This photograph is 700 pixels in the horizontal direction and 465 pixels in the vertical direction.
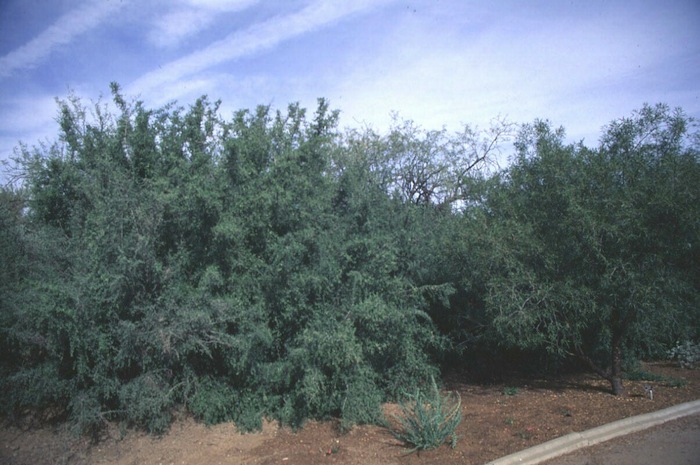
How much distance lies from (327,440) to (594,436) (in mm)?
3252

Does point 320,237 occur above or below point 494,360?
above

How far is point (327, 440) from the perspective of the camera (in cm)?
707

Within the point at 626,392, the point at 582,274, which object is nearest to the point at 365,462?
the point at 582,274

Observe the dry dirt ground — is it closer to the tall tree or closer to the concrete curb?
the concrete curb

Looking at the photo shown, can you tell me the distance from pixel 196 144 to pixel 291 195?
1966 mm

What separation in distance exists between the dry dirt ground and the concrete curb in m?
0.21

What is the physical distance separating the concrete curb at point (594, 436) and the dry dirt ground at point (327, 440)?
0.21 metres

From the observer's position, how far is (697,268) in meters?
7.99

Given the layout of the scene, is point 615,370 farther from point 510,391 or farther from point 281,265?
point 281,265

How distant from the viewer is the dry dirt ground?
634 cm

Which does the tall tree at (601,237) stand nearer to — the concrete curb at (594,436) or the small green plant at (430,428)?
the concrete curb at (594,436)

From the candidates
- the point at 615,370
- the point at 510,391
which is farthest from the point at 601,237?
the point at 510,391

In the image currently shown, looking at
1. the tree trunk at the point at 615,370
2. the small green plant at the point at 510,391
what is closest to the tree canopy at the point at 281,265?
the tree trunk at the point at 615,370

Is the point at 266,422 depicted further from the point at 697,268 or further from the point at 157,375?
the point at 697,268
